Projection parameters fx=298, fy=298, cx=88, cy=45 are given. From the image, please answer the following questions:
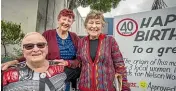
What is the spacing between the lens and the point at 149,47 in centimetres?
517

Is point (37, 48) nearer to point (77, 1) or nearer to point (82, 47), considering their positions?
point (82, 47)

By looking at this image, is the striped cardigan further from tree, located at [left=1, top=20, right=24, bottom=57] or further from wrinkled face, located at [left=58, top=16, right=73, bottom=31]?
tree, located at [left=1, top=20, right=24, bottom=57]

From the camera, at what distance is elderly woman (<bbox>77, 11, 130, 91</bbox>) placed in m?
2.86

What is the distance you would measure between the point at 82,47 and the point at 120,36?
2.74 metres

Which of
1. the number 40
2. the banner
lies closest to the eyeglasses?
the banner

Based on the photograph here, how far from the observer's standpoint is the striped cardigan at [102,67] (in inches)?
112

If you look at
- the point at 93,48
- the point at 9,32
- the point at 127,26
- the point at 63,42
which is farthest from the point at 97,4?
the point at 93,48

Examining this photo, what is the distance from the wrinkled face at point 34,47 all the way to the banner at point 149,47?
2.99 metres

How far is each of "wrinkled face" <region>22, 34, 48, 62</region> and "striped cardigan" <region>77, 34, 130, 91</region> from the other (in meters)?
0.65

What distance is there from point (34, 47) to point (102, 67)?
0.81 metres

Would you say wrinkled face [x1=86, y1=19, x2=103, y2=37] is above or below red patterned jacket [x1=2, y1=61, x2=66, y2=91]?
above

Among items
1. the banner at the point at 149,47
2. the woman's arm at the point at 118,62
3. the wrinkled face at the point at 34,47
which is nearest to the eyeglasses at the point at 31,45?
the wrinkled face at the point at 34,47

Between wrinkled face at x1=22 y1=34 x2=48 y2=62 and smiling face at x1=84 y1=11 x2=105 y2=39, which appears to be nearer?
wrinkled face at x1=22 y1=34 x2=48 y2=62

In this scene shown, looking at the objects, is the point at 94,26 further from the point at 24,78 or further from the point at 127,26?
the point at 127,26
